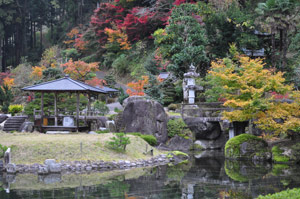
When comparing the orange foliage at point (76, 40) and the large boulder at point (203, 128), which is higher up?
the orange foliage at point (76, 40)

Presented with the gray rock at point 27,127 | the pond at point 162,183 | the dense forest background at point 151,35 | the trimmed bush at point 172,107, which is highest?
the dense forest background at point 151,35

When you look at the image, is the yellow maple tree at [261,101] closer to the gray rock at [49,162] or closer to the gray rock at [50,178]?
the gray rock at [49,162]

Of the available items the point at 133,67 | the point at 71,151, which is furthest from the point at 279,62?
the point at 71,151

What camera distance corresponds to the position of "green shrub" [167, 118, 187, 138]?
24.5 metres

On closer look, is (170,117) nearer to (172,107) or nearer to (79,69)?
(172,107)

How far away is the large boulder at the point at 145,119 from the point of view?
23.9 metres

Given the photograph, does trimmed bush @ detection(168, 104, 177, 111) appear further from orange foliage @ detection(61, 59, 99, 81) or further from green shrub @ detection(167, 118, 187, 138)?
orange foliage @ detection(61, 59, 99, 81)

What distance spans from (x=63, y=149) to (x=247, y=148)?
9720mm

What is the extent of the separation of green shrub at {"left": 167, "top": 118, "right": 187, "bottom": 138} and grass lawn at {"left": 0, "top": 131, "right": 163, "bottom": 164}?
220 inches

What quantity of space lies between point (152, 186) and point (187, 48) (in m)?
19.2

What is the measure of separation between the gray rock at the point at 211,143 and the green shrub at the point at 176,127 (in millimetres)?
1234

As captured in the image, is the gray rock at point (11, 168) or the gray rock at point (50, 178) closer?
the gray rock at point (50, 178)

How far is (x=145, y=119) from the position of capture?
78.5 ft

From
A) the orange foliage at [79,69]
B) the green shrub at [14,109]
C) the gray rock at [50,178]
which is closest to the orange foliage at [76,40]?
the orange foliage at [79,69]
